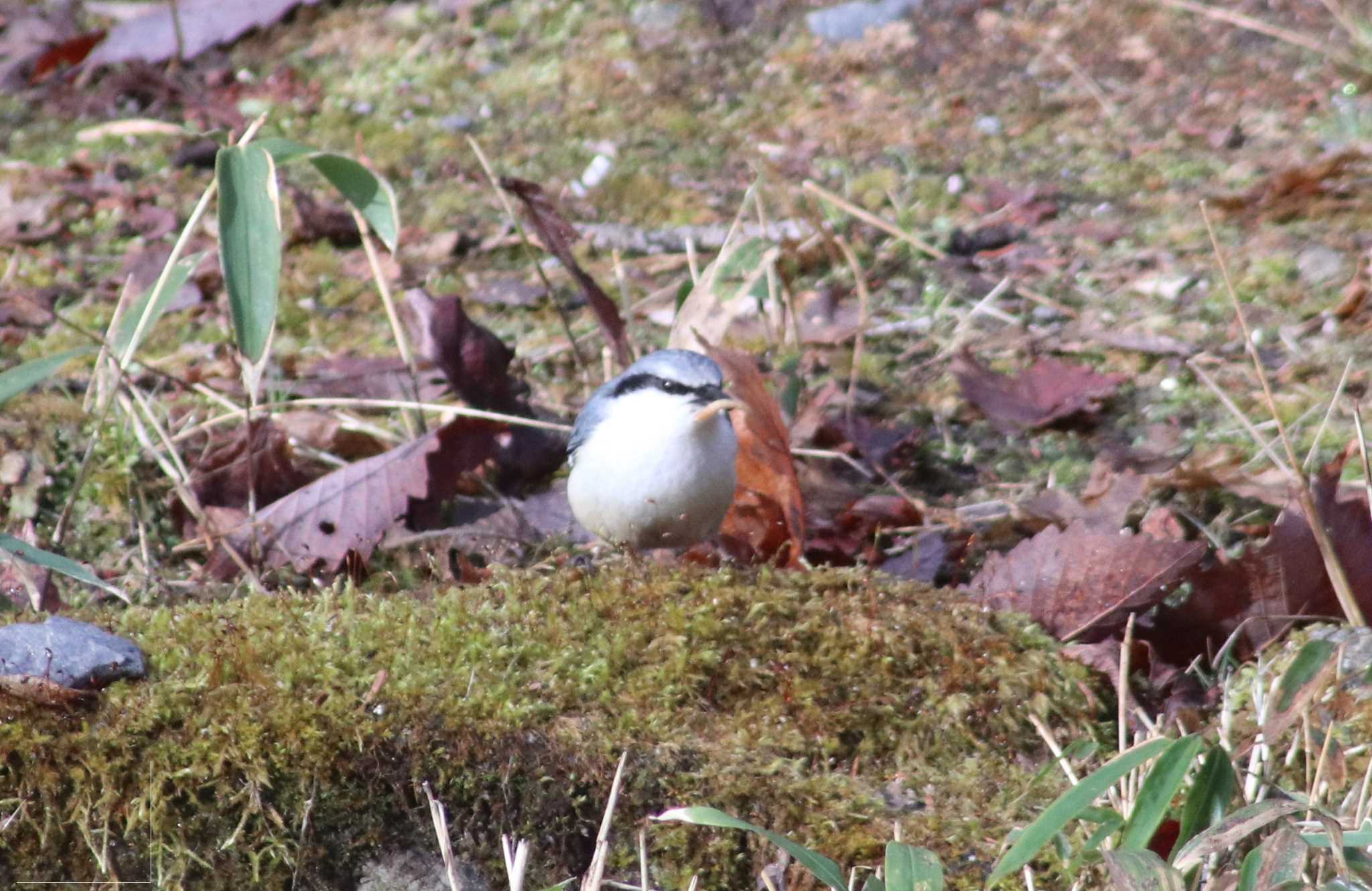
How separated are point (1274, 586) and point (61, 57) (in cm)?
653

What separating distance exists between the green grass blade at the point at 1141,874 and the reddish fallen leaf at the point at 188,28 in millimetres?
6501

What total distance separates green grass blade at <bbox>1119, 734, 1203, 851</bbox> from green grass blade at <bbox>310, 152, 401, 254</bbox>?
6.47 feet

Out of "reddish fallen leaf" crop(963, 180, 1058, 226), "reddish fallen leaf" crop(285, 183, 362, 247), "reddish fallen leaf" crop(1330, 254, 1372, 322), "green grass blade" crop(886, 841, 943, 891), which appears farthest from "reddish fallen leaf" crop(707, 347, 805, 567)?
"reddish fallen leaf" crop(285, 183, 362, 247)

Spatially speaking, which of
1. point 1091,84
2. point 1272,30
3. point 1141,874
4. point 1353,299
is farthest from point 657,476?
point 1091,84

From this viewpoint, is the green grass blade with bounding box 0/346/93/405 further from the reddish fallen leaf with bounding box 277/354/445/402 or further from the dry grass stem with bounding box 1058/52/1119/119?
the dry grass stem with bounding box 1058/52/1119/119

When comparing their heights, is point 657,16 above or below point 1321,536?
above

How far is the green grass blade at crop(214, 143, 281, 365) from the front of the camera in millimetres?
2646

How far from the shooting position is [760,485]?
354cm

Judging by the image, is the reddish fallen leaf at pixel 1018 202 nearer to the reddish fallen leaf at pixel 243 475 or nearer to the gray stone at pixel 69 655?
the reddish fallen leaf at pixel 243 475

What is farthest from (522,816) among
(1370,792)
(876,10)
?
(876,10)

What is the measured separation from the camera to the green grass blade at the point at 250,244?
2.65 metres

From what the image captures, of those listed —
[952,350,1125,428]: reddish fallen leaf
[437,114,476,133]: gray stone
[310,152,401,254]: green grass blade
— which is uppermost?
[310,152,401,254]: green grass blade

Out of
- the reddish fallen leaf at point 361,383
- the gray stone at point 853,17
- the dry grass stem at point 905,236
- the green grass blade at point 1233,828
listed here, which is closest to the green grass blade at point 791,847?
the green grass blade at point 1233,828

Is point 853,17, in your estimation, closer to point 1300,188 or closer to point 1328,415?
point 1300,188
